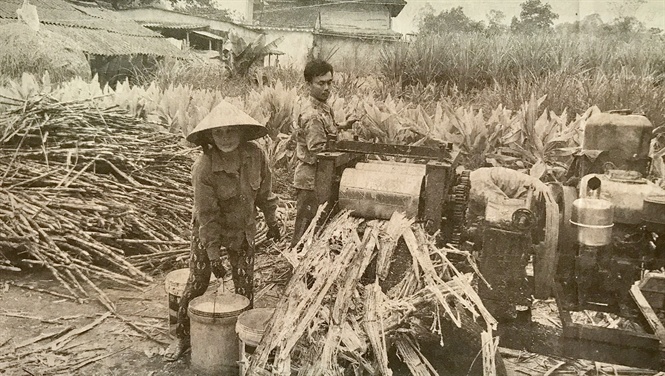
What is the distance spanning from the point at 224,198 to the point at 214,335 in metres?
0.79

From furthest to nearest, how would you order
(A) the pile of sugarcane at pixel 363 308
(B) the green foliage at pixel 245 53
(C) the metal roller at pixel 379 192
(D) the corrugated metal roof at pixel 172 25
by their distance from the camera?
1. (B) the green foliage at pixel 245 53
2. (D) the corrugated metal roof at pixel 172 25
3. (C) the metal roller at pixel 379 192
4. (A) the pile of sugarcane at pixel 363 308

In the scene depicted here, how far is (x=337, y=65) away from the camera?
1191 centimetres

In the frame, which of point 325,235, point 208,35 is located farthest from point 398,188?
point 208,35

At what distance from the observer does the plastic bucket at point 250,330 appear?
2.71 meters

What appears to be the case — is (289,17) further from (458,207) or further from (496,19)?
(458,207)

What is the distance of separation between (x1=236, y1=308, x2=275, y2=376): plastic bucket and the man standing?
56.7 inches

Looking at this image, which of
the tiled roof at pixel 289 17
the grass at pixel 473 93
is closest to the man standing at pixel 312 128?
the grass at pixel 473 93

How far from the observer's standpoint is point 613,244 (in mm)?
3209

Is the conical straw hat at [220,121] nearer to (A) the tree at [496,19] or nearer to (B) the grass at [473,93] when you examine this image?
(B) the grass at [473,93]

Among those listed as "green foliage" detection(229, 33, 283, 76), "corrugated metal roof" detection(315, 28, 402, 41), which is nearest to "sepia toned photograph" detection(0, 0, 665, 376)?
"green foliage" detection(229, 33, 283, 76)

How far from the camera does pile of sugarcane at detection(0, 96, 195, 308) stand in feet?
14.4

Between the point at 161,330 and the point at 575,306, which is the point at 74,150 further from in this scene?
the point at 575,306

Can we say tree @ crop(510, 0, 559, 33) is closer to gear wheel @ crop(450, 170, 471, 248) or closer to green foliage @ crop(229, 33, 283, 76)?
green foliage @ crop(229, 33, 283, 76)

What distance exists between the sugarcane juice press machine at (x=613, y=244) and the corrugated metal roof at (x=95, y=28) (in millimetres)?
6750
